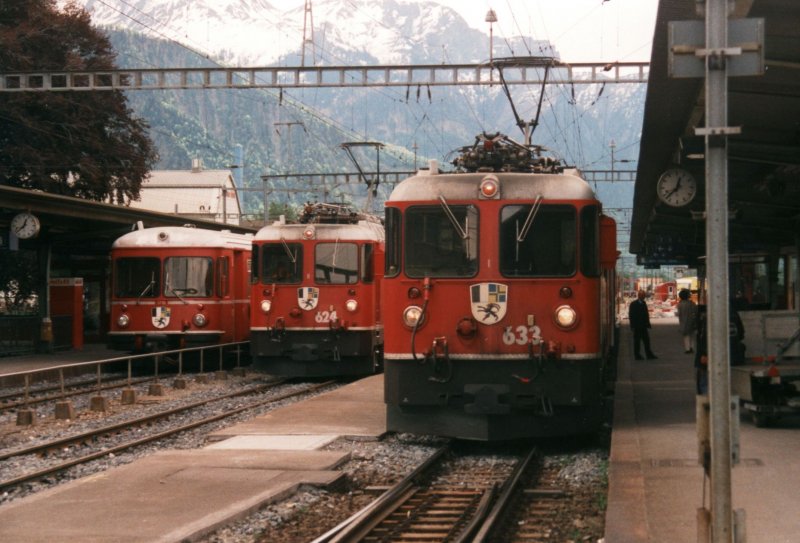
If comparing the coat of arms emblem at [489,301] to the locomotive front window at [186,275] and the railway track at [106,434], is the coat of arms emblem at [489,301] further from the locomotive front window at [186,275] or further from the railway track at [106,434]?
the locomotive front window at [186,275]

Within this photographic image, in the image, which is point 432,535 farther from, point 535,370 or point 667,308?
point 667,308

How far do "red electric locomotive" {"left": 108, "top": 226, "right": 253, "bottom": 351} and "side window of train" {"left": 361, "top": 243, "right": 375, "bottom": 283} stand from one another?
12.2 feet

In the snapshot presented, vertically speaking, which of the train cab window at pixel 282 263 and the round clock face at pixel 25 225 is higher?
the round clock face at pixel 25 225

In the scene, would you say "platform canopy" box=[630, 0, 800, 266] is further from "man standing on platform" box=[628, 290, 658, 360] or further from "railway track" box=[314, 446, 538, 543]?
→ "railway track" box=[314, 446, 538, 543]

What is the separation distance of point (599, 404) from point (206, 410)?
7.17m

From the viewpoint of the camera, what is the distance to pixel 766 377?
492 inches

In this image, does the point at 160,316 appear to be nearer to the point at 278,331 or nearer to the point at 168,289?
the point at 168,289

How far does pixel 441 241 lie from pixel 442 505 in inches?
133

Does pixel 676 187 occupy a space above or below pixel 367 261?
above

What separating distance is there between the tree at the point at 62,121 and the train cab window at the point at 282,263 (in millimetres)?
14355

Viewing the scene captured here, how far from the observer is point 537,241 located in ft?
38.7

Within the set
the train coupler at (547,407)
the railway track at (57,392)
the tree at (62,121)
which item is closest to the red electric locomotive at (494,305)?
the train coupler at (547,407)

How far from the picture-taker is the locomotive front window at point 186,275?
22906mm

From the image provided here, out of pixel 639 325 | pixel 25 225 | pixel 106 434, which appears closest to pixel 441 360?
pixel 106 434
